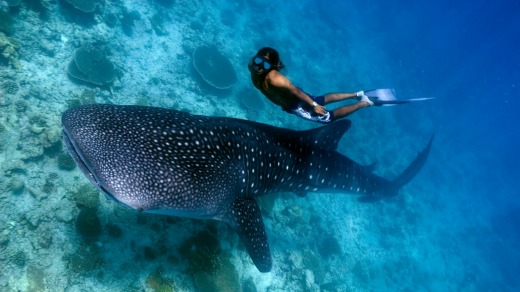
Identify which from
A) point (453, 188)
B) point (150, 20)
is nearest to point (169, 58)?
point (150, 20)

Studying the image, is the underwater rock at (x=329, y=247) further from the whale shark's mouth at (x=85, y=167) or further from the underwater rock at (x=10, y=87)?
the underwater rock at (x=10, y=87)

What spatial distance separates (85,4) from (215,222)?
10.8 m

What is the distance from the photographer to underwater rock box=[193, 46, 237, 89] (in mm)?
12516

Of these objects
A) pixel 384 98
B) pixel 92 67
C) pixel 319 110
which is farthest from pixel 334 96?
pixel 92 67

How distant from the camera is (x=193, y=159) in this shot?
3914 millimetres

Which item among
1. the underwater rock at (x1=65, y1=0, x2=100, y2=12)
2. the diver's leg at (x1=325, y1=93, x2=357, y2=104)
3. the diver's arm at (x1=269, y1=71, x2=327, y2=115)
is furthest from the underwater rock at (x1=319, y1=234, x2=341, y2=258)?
the underwater rock at (x1=65, y1=0, x2=100, y2=12)

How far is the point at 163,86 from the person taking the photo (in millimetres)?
11070

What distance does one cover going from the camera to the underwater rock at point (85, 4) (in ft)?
36.6

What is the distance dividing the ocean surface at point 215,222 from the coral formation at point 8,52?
3 cm

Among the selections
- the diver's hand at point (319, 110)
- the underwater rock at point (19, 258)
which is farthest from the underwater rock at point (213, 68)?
the underwater rock at point (19, 258)

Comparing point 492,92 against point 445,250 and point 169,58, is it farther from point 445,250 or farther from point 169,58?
point 169,58

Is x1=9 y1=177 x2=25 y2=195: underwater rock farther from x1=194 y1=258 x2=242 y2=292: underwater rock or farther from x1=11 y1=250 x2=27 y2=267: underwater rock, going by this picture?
x1=194 y1=258 x2=242 y2=292: underwater rock

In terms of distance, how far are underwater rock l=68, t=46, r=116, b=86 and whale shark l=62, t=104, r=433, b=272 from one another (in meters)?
6.31

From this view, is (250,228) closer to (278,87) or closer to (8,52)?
(278,87)
